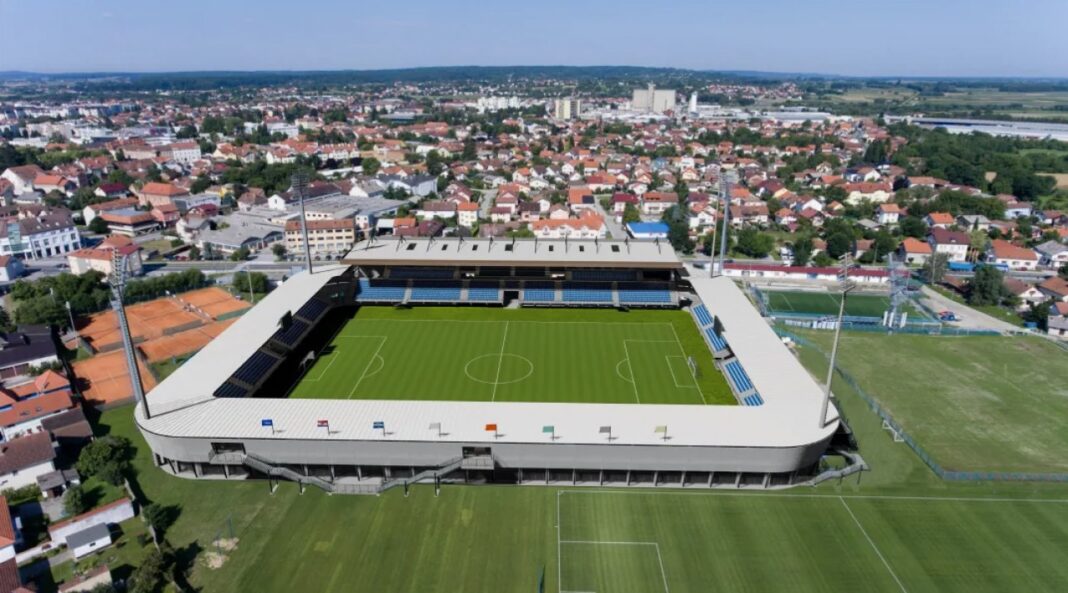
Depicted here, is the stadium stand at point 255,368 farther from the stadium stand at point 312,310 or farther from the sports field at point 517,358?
the stadium stand at point 312,310

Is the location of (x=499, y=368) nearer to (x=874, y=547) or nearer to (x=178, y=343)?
(x=874, y=547)

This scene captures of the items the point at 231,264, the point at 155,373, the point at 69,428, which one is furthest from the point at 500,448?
the point at 231,264

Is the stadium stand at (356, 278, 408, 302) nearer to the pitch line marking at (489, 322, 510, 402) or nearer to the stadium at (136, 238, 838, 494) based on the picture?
the stadium at (136, 238, 838, 494)

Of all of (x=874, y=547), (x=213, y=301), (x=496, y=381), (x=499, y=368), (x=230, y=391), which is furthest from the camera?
(x=213, y=301)

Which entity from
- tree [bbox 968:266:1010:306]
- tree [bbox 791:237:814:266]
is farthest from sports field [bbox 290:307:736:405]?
tree [bbox 968:266:1010:306]

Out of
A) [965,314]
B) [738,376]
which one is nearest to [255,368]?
[738,376]

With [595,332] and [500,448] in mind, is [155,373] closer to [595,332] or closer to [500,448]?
[500,448]
